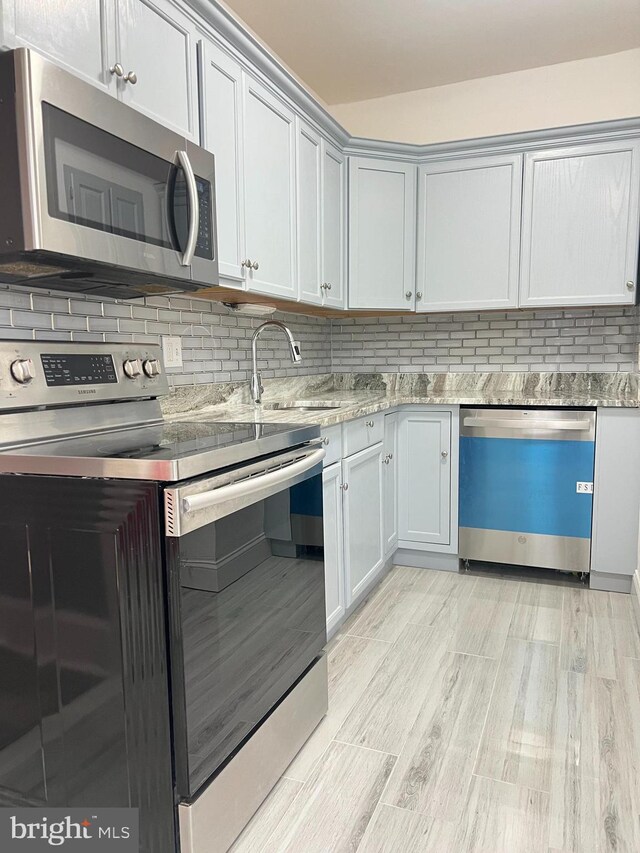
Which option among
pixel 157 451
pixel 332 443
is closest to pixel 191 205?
pixel 157 451

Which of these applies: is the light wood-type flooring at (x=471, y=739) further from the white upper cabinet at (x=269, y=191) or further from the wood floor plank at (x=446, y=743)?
the white upper cabinet at (x=269, y=191)

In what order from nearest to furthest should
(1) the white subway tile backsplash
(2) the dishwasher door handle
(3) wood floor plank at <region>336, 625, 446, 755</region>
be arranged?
(3) wood floor plank at <region>336, 625, 446, 755</region>
(1) the white subway tile backsplash
(2) the dishwasher door handle

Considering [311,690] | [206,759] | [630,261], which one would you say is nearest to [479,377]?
[630,261]

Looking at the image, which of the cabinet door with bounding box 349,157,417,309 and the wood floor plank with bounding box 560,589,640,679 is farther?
the cabinet door with bounding box 349,157,417,309

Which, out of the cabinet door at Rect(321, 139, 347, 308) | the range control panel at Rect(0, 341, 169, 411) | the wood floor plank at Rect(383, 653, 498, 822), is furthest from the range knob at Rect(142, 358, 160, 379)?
the wood floor plank at Rect(383, 653, 498, 822)

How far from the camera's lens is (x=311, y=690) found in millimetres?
1753

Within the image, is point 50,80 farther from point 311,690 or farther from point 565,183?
point 565,183

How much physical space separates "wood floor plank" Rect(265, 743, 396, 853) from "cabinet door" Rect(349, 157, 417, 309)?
86.5 inches

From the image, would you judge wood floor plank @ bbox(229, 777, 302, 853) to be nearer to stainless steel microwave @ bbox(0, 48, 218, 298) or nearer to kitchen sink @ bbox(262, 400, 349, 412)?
stainless steel microwave @ bbox(0, 48, 218, 298)

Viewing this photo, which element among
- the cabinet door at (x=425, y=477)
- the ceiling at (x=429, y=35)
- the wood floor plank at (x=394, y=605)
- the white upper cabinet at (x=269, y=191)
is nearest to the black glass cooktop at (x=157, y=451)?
the white upper cabinet at (x=269, y=191)

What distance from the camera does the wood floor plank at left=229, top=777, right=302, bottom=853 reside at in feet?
4.52

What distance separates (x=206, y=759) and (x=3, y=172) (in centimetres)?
127

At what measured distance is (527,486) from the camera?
2963 mm

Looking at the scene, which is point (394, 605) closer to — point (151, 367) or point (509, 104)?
point (151, 367)
